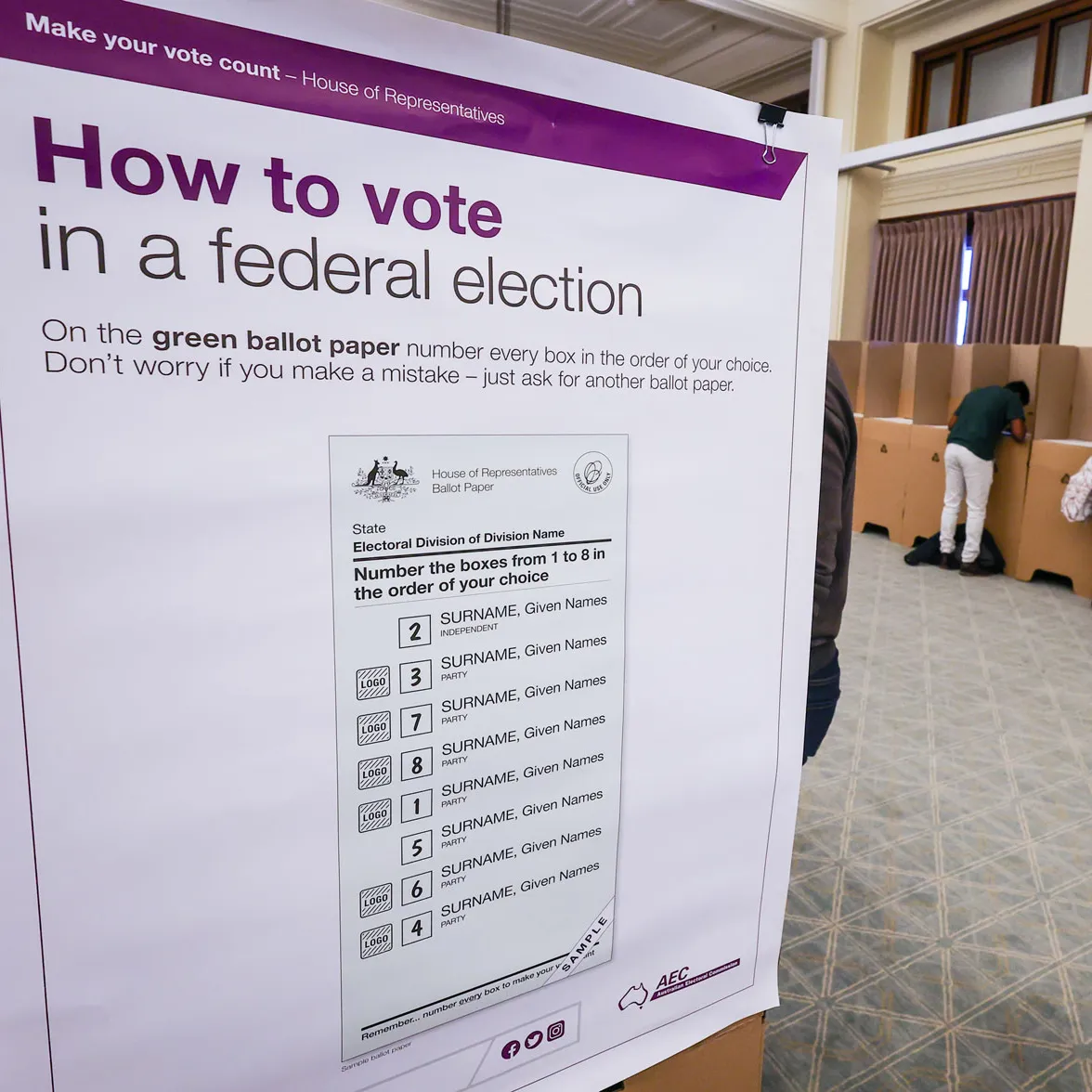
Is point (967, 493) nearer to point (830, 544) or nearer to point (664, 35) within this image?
point (830, 544)

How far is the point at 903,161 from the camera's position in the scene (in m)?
7.52

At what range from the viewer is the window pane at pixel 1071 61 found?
20.2 ft

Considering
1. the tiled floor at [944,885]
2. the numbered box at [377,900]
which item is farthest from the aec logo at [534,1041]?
the tiled floor at [944,885]

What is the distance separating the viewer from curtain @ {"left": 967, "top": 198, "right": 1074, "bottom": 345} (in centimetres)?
683

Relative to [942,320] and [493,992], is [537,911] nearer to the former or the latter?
[493,992]

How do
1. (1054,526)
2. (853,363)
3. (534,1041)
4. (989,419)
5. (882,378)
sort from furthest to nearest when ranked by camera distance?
(853,363) → (882,378) → (989,419) → (1054,526) → (534,1041)

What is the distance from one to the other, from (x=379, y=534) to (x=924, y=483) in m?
5.77

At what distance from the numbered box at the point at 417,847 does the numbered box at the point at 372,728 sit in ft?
0.33

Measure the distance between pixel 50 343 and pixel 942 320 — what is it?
862 cm

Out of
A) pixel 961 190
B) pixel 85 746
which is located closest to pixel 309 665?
pixel 85 746

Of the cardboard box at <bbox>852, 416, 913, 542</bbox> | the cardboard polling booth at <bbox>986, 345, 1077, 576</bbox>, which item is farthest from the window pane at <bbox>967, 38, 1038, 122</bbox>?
the cardboard box at <bbox>852, 416, 913, 542</bbox>

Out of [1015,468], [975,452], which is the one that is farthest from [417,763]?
[1015,468]

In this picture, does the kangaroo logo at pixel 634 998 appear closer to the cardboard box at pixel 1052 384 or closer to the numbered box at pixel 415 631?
the numbered box at pixel 415 631

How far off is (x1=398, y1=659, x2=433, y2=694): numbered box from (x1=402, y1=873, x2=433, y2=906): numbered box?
7.0 inches
